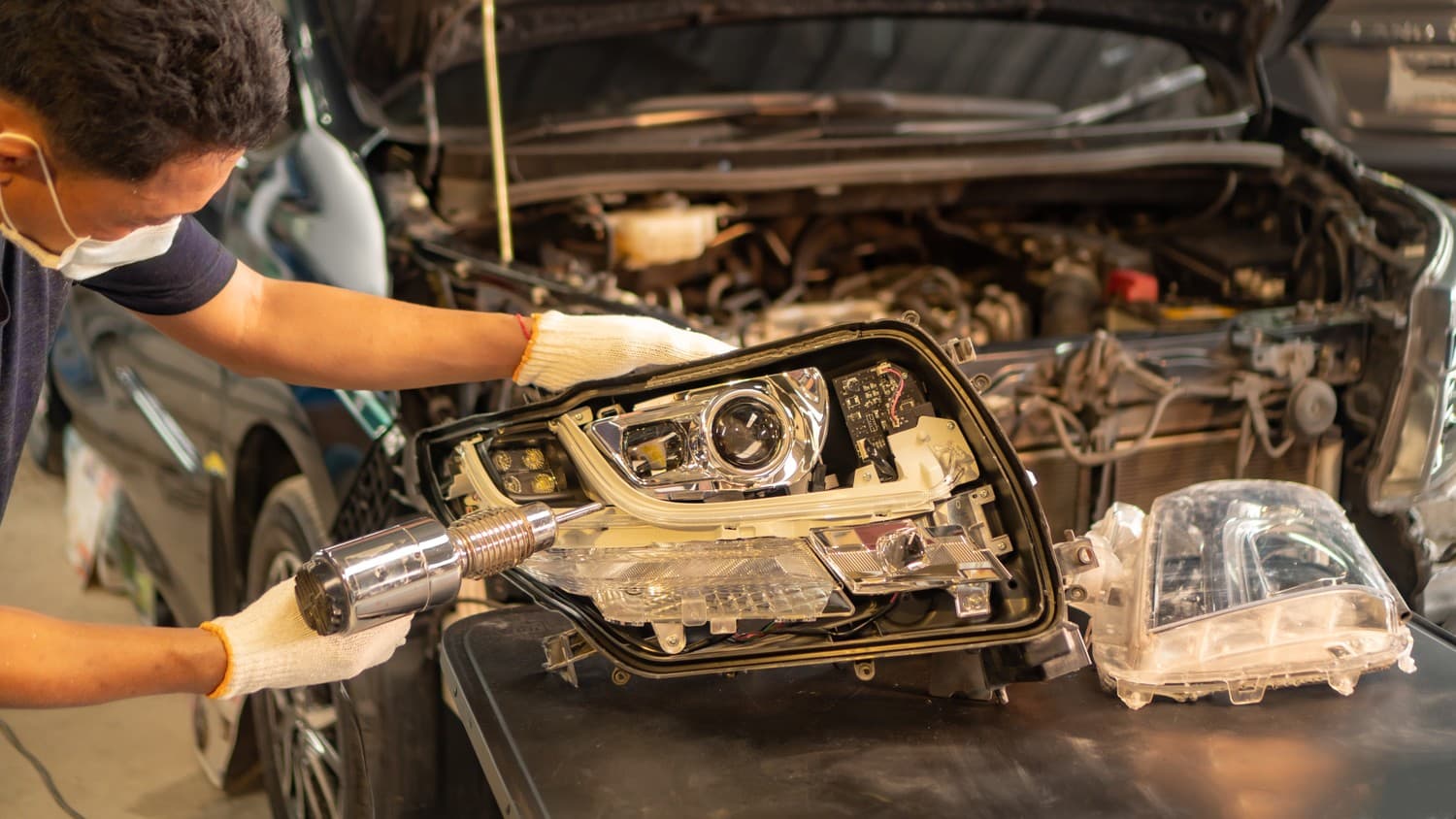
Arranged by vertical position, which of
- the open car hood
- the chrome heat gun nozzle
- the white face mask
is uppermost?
the open car hood

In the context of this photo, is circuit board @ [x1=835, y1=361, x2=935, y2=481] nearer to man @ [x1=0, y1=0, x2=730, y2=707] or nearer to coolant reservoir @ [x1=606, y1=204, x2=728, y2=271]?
man @ [x1=0, y1=0, x2=730, y2=707]

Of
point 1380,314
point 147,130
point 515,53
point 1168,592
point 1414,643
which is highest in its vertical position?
point 515,53

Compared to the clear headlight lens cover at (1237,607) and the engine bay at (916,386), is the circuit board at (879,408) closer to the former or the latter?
the engine bay at (916,386)

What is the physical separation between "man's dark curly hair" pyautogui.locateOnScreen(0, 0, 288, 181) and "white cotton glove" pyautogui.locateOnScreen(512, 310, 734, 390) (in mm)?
496

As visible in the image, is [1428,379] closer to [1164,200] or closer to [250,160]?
[1164,200]

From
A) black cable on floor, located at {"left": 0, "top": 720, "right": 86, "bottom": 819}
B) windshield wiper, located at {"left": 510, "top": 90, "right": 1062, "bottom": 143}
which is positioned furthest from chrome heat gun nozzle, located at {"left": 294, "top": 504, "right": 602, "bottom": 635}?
black cable on floor, located at {"left": 0, "top": 720, "right": 86, "bottom": 819}

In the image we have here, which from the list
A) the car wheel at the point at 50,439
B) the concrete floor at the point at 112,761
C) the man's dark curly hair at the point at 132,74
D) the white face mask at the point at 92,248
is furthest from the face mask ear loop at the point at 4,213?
the car wheel at the point at 50,439

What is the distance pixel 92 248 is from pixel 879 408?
0.84m

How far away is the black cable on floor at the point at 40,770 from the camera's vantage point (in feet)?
8.45

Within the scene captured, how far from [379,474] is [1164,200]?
198 centimetres

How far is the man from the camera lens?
112 centimetres

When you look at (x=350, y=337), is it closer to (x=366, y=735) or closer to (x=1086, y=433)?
(x=366, y=735)

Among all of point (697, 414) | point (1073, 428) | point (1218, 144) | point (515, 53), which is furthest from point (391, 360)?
point (1218, 144)

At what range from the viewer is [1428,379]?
208 cm
